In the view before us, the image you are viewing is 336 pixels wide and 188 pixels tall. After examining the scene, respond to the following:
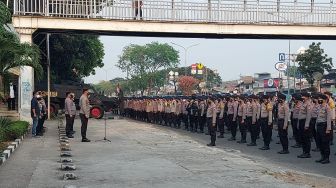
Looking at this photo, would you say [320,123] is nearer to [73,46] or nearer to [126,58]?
[73,46]

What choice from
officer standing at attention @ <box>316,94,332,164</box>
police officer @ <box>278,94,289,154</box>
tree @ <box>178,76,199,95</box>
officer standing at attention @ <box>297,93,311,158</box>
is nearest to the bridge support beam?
police officer @ <box>278,94,289,154</box>

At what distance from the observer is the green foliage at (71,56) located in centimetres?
3434

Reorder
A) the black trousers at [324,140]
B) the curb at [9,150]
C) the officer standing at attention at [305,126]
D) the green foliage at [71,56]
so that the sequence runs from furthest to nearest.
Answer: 1. the green foliage at [71,56]
2. the officer standing at attention at [305,126]
3. the black trousers at [324,140]
4. the curb at [9,150]

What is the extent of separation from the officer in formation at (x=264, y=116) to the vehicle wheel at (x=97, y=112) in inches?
185

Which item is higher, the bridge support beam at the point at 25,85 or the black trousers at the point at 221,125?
the bridge support beam at the point at 25,85

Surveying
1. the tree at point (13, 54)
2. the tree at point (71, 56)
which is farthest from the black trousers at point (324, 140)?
the tree at point (71, 56)

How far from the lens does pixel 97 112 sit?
31.2 m

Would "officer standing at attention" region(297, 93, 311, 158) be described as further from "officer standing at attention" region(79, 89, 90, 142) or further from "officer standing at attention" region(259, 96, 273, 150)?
"officer standing at attention" region(79, 89, 90, 142)

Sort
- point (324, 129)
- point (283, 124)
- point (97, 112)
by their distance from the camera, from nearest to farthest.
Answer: point (324, 129) → point (283, 124) → point (97, 112)

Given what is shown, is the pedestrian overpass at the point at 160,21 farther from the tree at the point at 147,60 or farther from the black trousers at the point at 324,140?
the tree at the point at 147,60

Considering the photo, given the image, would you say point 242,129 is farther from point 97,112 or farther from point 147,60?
point 147,60

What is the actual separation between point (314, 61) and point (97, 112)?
16559mm

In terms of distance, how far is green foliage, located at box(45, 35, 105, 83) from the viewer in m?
34.3

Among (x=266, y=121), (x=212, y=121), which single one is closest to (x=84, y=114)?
(x=212, y=121)
